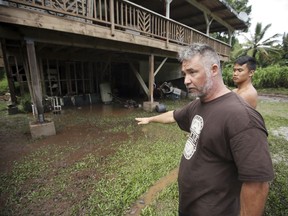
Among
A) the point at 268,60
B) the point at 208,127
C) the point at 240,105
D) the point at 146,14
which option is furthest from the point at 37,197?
the point at 268,60

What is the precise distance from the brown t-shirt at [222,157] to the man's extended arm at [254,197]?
5cm

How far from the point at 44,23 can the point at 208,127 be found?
4.17 metres

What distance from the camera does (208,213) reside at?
1.14 meters

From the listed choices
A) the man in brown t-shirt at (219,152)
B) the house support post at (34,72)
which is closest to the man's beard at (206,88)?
the man in brown t-shirt at (219,152)

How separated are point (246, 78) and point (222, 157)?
5.71 ft

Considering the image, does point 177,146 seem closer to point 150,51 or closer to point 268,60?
point 150,51

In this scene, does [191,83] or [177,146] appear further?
[177,146]

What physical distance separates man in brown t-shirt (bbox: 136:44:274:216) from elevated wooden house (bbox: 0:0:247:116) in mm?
3912

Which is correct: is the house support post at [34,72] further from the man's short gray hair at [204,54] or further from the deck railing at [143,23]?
the man's short gray hair at [204,54]

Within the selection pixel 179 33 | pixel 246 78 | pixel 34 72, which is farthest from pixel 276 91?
pixel 34 72

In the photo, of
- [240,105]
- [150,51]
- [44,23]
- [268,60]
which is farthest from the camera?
[268,60]

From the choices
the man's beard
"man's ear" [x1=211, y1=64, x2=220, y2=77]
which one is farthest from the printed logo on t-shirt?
"man's ear" [x1=211, y1=64, x2=220, y2=77]

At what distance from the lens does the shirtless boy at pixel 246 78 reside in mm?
2279

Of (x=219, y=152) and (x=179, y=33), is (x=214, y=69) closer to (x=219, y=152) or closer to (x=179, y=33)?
(x=219, y=152)
